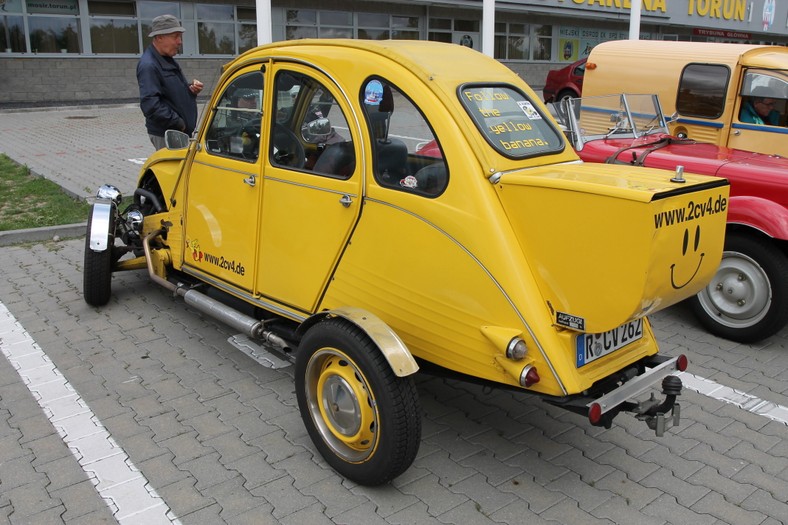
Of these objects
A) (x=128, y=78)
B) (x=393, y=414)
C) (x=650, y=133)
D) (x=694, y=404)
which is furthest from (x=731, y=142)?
(x=128, y=78)

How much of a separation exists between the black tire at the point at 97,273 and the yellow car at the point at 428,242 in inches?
54.5

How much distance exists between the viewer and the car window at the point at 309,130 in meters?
3.65

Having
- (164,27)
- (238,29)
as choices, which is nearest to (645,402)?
(164,27)

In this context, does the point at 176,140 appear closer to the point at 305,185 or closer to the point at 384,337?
the point at 305,185

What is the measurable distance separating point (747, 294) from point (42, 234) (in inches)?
264

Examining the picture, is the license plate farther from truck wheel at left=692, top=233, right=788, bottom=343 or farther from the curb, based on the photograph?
the curb

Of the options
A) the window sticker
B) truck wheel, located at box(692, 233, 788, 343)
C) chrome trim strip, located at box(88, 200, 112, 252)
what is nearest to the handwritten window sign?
the window sticker

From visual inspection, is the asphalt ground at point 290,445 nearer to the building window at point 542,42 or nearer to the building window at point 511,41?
the building window at point 511,41

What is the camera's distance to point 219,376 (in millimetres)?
4422

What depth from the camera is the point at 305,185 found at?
375 cm

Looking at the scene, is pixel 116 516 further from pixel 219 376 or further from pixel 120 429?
pixel 219 376

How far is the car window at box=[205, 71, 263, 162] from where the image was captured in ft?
13.6

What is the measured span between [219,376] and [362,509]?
1.65m

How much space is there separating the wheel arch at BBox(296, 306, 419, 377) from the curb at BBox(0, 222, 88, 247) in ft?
16.1
